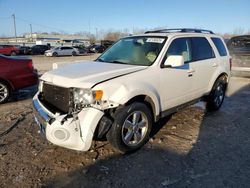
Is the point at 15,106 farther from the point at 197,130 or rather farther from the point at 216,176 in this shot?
the point at 216,176

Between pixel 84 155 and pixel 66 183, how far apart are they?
0.68 m

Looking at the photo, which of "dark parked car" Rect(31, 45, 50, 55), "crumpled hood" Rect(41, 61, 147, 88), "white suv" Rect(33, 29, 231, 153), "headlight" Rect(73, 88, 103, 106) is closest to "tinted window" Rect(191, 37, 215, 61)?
"white suv" Rect(33, 29, 231, 153)

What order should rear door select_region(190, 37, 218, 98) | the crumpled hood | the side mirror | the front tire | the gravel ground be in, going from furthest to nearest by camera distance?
rear door select_region(190, 37, 218, 98)
the side mirror
the front tire
the crumpled hood
the gravel ground

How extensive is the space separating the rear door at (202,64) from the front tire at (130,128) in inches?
61.0

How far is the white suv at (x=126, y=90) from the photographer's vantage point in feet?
9.98

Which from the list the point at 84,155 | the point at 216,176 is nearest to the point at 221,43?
the point at 216,176

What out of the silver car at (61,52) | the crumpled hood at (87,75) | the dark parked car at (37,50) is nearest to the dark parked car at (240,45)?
the crumpled hood at (87,75)

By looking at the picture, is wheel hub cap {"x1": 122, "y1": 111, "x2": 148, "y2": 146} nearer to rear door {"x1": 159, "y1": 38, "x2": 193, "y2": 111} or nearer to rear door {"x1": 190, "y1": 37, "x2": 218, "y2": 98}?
rear door {"x1": 159, "y1": 38, "x2": 193, "y2": 111}

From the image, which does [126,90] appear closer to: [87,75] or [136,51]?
[87,75]

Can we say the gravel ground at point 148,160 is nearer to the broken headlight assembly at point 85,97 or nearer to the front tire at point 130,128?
the front tire at point 130,128

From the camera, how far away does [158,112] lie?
3.89m

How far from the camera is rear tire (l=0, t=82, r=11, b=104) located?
614cm

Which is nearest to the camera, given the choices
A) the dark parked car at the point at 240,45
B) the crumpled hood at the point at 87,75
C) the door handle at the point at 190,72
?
the crumpled hood at the point at 87,75

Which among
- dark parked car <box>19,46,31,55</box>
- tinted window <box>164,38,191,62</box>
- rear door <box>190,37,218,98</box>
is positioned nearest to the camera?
tinted window <box>164,38,191,62</box>
